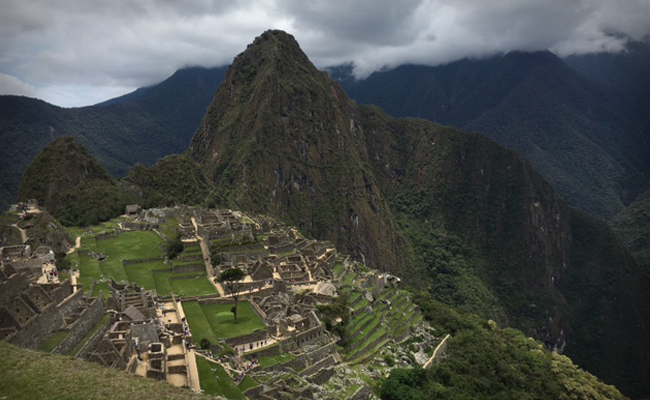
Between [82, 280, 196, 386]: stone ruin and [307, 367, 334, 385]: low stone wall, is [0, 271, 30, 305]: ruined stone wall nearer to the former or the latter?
[82, 280, 196, 386]: stone ruin

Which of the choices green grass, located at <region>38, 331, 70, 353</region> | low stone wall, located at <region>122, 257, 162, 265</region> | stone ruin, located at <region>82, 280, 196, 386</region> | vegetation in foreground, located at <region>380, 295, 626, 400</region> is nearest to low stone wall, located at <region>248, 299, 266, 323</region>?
stone ruin, located at <region>82, 280, 196, 386</region>

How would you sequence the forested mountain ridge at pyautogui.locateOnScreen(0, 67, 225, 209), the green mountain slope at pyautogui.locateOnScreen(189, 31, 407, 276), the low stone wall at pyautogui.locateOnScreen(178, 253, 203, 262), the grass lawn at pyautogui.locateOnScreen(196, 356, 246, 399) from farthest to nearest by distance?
the green mountain slope at pyautogui.locateOnScreen(189, 31, 407, 276)
the forested mountain ridge at pyautogui.locateOnScreen(0, 67, 225, 209)
the low stone wall at pyautogui.locateOnScreen(178, 253, 203, 262)
the grass lawn at pyautogui.locateOnScreen(196, 356, 246, 399)

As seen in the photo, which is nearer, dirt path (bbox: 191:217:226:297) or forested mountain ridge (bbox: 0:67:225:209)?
dirt path (bbox: 191:217:226:297)

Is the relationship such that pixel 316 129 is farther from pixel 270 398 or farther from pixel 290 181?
pixel 270 398

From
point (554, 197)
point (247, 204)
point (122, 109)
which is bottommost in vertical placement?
point (554, 197)

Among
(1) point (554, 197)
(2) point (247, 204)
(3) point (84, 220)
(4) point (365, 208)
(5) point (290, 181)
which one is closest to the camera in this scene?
(3) point (84, 220)

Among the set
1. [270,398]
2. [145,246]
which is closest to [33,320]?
[270,398]

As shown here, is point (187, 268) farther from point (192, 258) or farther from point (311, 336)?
point (311, 336)
